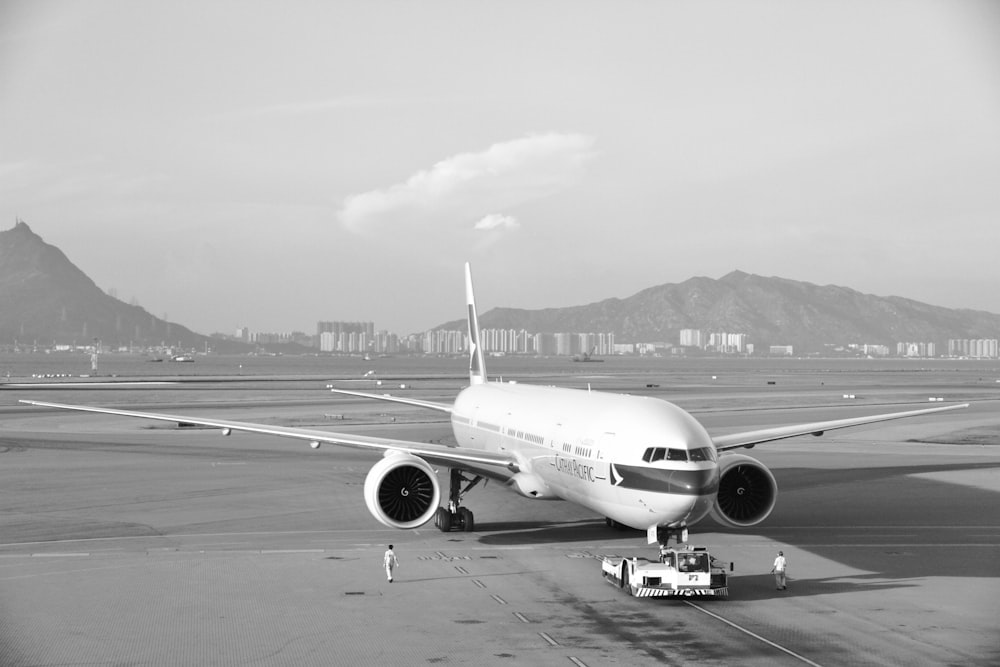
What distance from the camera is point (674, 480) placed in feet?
74.8

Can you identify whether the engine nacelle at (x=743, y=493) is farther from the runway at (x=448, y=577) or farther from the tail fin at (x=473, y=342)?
the tail fin at (x=473, y=342)

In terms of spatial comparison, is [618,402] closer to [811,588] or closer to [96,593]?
[811,588]

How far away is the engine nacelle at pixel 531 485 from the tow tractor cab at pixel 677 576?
7.02 meters

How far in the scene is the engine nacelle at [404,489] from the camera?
27.7m

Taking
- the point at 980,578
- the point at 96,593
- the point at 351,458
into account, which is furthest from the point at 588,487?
the point at 351,458

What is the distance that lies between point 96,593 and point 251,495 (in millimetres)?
16077

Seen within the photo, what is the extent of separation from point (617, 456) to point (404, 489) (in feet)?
22.1

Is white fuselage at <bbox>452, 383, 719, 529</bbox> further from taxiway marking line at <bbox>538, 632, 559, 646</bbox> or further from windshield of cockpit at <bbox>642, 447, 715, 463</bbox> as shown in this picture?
taxiway marking line at <bbox>538, 632, 559, 646</bbox>

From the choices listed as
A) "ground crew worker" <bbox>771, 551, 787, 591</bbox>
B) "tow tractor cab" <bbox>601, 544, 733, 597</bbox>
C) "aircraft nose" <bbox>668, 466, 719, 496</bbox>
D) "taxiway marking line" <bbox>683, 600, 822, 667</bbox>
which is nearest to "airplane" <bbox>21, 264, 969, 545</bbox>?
"aircraft nose" <bbox>668, 466, 719, 496</bbox>

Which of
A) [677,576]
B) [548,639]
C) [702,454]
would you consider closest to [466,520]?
[702,454]

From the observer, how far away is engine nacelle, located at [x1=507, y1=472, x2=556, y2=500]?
97.3 ft

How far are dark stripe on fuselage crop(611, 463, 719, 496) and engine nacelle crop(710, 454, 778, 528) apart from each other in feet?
13.8

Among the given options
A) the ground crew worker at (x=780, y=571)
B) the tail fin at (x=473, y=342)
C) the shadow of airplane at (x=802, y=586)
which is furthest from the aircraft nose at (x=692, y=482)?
the tail fin at (x=473, y=342)

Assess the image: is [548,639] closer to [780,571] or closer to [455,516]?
[780,571]
